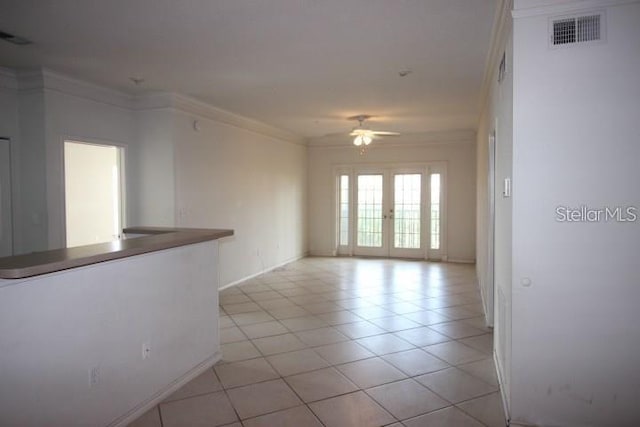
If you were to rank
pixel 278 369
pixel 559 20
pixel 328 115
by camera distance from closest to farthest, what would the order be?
pixel 559 20 → pixel 278 369 → pixel 328 115

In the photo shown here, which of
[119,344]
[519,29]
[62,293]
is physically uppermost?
[519,29]

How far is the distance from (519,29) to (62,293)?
285 cm

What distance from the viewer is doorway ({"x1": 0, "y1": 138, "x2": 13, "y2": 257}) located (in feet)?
14.3

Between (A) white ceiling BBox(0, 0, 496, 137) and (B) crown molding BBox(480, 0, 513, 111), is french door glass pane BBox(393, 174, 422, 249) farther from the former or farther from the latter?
(B) crown molding BBox(480, 0, 513, 111)

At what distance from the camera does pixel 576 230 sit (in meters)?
2.35

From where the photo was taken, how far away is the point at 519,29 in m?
2.37

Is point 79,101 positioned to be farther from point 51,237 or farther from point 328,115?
point 328,115

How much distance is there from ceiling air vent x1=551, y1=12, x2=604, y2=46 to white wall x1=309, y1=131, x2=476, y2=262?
246 inches

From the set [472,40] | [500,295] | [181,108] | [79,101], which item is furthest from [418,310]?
[79,101]

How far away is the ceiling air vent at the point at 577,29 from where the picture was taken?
2.27 metres

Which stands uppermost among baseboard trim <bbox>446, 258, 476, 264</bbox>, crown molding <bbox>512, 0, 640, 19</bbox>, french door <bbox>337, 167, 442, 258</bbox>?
crown molding <bbox>512, 0, 640, 19</bbox>

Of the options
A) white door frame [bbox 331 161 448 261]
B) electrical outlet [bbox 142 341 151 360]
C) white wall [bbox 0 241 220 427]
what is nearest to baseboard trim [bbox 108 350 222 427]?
white wall [bbox 0 241 220 427]

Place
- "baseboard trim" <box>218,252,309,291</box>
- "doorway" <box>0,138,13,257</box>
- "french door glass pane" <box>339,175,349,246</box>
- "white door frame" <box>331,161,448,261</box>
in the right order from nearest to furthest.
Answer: "doorway" <box>0,138,13,257</box> → "baseboard trim" <box>218,252,309,291</box> → "white door frame" <box>331,161,448,261</box> → "french door glass pane" <box>339,175,349,246</box>

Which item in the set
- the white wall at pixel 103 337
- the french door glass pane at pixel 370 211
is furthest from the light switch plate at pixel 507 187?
the french door glass pane at pixel 370 211
